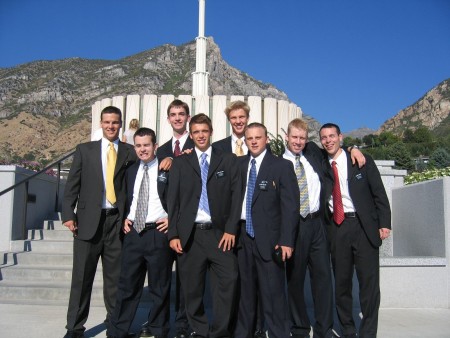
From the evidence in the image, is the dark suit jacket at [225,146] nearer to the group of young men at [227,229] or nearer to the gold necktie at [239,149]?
the gold necktie at [239,149]

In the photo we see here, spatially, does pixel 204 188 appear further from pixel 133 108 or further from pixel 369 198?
pixel 133 108

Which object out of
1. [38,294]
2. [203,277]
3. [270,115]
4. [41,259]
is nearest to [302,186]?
[203,277]

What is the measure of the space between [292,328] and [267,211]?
118cm

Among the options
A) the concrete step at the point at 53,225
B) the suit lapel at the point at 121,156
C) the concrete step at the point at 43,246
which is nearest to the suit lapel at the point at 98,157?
the suit lapel at the point at 121,156

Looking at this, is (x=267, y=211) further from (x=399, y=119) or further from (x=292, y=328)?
(x=399, y=119)

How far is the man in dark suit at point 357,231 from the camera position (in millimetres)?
3918

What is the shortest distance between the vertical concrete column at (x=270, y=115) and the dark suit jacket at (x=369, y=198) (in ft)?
22.9

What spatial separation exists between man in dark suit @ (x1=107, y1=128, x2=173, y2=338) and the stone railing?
22.1 ft

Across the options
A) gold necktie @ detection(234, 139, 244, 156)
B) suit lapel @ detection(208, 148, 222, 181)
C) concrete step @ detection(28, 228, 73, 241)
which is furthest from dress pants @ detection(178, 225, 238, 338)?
concrete step @ detection(28, 228, 73, 241)

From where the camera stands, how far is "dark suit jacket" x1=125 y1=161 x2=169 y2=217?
3.89 metres

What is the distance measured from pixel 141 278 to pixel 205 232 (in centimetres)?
74

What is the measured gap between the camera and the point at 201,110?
35.9ft

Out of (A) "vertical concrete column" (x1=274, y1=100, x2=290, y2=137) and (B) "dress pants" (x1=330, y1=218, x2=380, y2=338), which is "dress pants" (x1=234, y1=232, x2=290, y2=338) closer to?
(B) "dress pants" (x1=330, y1=218, x2=380, y2=338)

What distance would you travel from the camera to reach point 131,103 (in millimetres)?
10820
